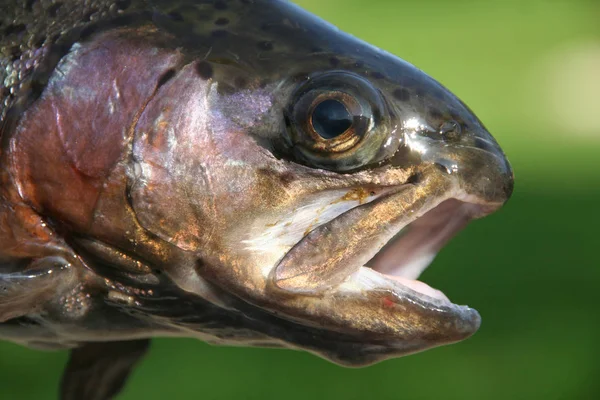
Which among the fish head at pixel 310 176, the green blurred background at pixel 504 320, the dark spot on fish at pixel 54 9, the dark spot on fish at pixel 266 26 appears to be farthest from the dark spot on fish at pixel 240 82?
the green blurred background at pixel 504 320

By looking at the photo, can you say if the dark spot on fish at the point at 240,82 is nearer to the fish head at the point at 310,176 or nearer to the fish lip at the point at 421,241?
the fish head at the point at 310,176

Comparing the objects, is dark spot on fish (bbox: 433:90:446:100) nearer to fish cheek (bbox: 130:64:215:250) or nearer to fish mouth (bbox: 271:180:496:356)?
fish mouth (bbox: 271:180:496:356)

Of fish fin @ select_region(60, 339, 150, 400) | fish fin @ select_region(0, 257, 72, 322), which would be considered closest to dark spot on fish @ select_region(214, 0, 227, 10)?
fish fin @ select_region(0, 257, 72, 322)

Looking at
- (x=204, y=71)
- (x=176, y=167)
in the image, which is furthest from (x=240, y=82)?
(x=176, y=167)

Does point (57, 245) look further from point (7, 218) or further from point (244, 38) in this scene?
point (244, 38)

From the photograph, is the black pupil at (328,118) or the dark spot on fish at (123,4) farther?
the dark spot on fish at (123,4)

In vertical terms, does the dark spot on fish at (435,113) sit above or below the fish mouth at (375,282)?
above

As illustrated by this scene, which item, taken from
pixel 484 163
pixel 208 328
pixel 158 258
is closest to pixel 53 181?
pixel 158 258
